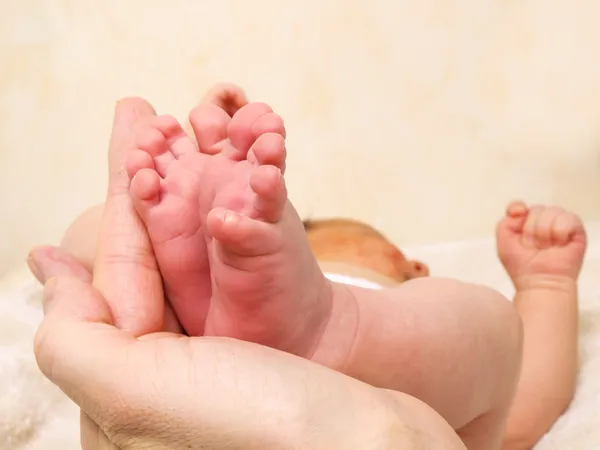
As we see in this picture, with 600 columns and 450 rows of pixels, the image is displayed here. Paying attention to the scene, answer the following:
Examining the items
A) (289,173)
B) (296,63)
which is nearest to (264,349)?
(289,173)

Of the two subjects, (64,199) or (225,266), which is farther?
(64,199)

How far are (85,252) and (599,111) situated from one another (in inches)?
35.2

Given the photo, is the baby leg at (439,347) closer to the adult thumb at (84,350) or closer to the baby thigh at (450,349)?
the baby thigh at (450,349)

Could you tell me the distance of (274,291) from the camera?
0.47m

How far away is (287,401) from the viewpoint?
0.39 m

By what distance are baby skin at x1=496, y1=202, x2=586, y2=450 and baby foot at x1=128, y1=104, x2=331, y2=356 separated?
35 centimetres

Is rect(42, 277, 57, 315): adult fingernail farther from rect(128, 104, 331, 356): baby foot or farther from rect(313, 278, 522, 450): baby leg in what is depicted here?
rect(313, 278, 522, 450): baby leg

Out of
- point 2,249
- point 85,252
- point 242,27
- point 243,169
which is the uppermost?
point 242,27

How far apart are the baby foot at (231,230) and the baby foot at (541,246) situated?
1.36 ft

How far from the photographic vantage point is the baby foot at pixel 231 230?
45 centimetres

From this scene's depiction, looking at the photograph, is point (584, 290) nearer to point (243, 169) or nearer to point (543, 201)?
point (543, 201)

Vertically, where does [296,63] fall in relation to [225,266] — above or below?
above

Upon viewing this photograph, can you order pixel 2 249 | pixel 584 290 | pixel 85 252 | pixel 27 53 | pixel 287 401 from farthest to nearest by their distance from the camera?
pixel 27 53
pixel 2 249
pixel 584 290
pixel 85 252
pixel 287 401

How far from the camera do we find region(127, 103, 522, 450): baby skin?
46cm
